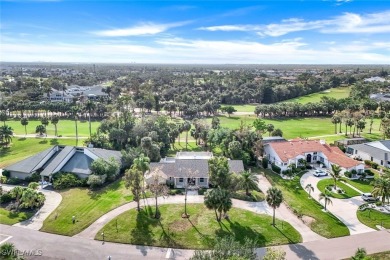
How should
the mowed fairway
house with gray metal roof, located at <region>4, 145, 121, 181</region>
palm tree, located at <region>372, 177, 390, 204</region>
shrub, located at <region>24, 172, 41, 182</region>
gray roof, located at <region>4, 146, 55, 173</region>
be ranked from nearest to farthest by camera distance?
palm tree, located at <region>372, 177, 390, 204</region> → shrub, located at <region>24, 172, 41, 182</region> → house with gray metal roof, located at <region>4, 145, 121, 181</region> → gray roof, located at <region>4, 146, 55, 173</region> → the mowed fairway

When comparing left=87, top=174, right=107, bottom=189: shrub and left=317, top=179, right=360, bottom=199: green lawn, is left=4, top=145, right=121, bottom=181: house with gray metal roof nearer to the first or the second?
left=87, top=174, right=107, bottom=189: shrub

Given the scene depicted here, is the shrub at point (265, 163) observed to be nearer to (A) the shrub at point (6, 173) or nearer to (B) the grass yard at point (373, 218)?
(B) the grass yard at point (373, 218)

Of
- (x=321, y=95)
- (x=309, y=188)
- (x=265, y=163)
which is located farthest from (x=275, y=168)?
(x=321, y=95)

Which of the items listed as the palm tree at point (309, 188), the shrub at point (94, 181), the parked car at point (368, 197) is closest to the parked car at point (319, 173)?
the palm tree at point (309, 188)

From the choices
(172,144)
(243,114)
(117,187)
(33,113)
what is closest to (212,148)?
(172,144)

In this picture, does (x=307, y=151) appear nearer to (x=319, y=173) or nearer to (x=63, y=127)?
(x=319, y=173)

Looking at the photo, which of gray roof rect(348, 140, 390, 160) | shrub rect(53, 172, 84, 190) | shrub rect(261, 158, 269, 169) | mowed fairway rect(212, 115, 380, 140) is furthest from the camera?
mowed fairway rect(212, 115, 380, 140)

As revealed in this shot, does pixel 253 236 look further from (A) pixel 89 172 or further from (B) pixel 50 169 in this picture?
(B) pixel 50 169

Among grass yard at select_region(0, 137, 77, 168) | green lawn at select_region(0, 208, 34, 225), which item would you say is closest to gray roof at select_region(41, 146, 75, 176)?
green lawn at select_region(0, 208, 34, 225)
